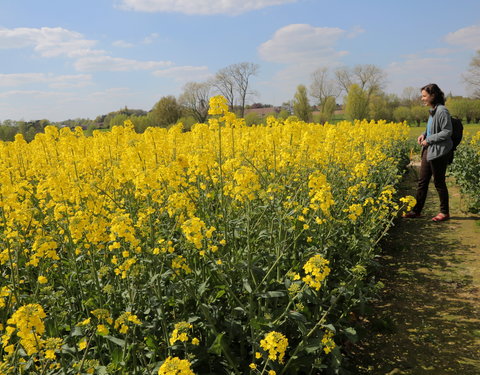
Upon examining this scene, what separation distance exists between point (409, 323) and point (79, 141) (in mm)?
6549

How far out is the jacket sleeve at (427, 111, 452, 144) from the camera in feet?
19.2

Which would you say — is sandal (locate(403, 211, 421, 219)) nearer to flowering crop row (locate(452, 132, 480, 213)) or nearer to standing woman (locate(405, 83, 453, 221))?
standing woman (locate(405, 83, 453, 221))

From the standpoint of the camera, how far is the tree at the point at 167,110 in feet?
147

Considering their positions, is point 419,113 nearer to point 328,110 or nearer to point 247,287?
point 328,110

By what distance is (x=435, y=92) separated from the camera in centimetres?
610

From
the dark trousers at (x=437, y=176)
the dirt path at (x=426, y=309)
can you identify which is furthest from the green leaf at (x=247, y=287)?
the dark trousers at (x=437, y=176)

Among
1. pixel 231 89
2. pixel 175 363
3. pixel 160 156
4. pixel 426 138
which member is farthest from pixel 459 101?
pixel 175 363

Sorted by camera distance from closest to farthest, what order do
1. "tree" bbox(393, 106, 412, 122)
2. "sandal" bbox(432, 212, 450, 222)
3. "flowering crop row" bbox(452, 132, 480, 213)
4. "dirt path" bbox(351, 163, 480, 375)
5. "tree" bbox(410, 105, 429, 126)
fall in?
"dirt path" bbox(351, 163, 480, 375)
"sandal" bbox(432, 212, 450, 222)
"flowering crop row" bbox(452, 132, 480, 213)
"tree" bbox(393, 106, 412, 122)
"tree" bbox(410, 105, 429, 126)

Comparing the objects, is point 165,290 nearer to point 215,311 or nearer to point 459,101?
point 215,311

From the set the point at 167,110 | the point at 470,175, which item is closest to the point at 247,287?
the point at 470,175

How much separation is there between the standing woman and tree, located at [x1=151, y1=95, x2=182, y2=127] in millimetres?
40570

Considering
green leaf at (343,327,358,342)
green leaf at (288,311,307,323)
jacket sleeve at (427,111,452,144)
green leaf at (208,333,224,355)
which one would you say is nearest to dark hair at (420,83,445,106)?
jacket sleeve at (427,111,452,144)

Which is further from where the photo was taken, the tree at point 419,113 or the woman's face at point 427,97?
the tree at point 419,113

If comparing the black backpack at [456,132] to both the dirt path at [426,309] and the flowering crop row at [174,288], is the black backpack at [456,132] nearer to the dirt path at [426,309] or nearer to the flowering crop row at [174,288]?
the dirt path at [426,309]
